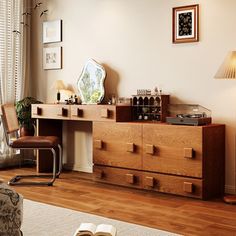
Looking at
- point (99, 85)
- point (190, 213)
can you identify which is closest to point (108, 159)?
point (99, 85)

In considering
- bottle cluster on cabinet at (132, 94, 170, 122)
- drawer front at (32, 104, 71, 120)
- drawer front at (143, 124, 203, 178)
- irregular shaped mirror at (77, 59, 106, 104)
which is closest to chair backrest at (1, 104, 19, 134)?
drawer front at (32, 104, 71, 120)

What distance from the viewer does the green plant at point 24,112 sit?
550 cm

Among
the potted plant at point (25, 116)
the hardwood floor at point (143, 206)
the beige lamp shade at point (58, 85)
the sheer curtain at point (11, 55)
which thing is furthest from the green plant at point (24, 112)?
the hardwood floor at point (143, 206)

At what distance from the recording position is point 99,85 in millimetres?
5027

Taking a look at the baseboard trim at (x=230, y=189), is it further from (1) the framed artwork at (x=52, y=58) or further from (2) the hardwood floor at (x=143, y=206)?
(1) the framed artwork at (x=52, y=58)

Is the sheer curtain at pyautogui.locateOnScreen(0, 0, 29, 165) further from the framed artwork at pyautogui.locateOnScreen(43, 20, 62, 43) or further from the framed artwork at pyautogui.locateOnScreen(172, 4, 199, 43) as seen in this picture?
the framed artwork at pyautogui.locateOnScreen(172, 4, 199, 43)

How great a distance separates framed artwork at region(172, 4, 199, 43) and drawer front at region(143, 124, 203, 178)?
0.95m

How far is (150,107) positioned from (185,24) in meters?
0.92

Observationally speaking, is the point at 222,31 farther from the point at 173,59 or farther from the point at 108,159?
the point at 108,159

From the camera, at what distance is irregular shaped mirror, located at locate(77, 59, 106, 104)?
5008 mm

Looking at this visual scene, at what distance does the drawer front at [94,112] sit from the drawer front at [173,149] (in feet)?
1.46

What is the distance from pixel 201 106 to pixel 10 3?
2.93m

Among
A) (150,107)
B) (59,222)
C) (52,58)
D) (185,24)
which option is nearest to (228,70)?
(185,24)

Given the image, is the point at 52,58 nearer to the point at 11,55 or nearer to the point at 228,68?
the point at 11,55
